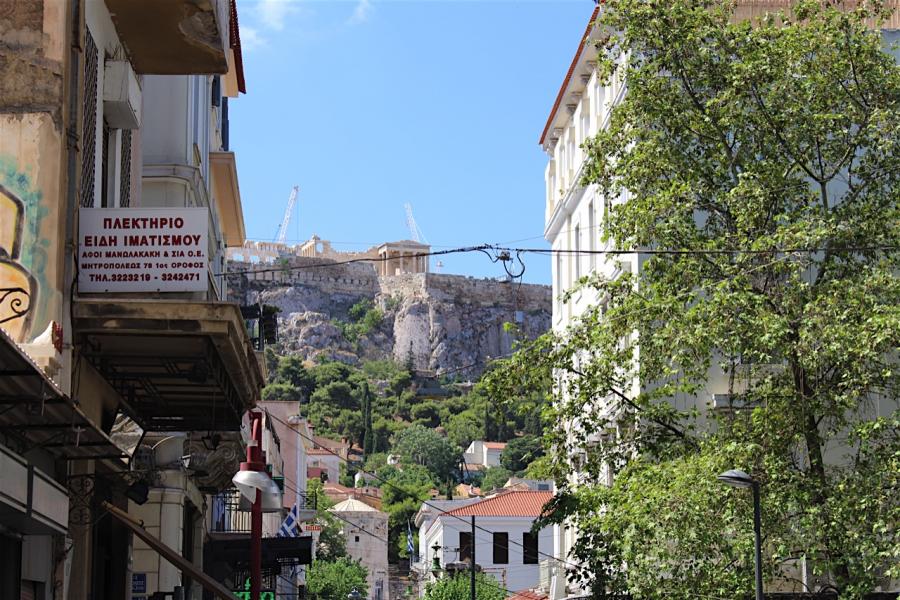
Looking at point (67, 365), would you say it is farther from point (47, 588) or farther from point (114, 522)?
point (114, 522)

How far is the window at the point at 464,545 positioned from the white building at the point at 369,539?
33.0m

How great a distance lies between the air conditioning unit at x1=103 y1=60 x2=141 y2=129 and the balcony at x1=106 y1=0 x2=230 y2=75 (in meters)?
0.26

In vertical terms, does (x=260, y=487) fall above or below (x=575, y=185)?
below

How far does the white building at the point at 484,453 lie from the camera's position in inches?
6845

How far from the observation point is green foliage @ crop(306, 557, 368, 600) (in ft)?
281

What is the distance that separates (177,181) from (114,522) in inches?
281

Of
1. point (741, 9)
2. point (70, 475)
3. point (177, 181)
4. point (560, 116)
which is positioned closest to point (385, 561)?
point (560, 116)

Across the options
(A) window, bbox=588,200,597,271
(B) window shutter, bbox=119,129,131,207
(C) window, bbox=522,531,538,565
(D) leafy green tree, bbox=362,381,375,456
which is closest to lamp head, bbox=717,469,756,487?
(B) window shutter, bbox=119,129,131,207

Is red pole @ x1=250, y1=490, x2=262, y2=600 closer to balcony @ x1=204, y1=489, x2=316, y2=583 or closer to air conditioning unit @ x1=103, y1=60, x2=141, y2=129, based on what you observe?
air conditioning unit @ x1=103, y1=60, x2=141, y2=129

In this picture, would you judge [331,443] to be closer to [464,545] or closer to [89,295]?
[464,545]

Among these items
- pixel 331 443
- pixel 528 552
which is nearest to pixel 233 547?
pixel 528 552

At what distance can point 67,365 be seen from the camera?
11484 millimetres

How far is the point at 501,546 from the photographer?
75.8 m

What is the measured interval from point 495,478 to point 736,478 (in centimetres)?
13752
